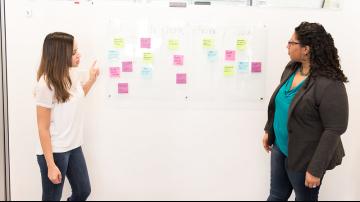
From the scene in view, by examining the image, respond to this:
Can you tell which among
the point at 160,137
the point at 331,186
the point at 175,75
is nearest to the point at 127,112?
the point at 160,137

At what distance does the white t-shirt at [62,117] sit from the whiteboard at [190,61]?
48cm

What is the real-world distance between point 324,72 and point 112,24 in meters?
1.44

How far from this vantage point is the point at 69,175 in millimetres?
1548

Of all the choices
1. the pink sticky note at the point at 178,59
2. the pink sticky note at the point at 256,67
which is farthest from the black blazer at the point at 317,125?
the pink sticky note at the point at 178,59

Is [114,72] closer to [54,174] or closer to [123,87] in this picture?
[123,87]

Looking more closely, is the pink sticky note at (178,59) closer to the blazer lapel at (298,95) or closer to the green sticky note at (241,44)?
the green sticky note at (241,44)

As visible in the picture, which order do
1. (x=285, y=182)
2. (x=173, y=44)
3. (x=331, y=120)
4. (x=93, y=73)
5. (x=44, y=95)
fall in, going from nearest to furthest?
(x=331, y=120) < (x=44, y=95) < (x=285, y=182) < (x=93, y=73) < (x=173, y=44)

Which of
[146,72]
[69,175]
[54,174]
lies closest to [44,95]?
[54,174]

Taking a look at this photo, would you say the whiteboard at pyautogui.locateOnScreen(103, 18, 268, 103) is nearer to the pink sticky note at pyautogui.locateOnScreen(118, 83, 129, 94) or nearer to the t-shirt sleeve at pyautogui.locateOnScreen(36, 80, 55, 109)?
the pink sticky note at pyautogui.locateOnScreen(118, 83, 129, 94)

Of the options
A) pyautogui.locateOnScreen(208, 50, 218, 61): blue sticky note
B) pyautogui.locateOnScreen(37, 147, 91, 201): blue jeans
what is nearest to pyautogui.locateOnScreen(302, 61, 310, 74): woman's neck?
pyautogui.locateOnScreen(208, 50, 218, 61): blue sticky note

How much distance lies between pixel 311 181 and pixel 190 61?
1.14m

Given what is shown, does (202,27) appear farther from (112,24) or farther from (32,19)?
(32,19)

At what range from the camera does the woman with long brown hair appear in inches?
52.6

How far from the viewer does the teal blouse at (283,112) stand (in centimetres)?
135
